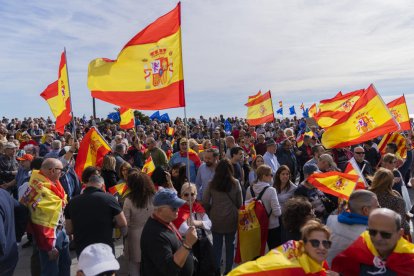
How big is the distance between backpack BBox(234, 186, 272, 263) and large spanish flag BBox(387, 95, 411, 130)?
7.08 meters

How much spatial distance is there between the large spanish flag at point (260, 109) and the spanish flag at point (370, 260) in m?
12.3

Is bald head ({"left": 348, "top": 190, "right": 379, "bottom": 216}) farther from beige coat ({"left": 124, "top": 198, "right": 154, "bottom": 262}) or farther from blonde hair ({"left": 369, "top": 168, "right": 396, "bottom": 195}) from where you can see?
beige coat ({"left": 124, "top": 198, "right": 154, "bottom": 262})

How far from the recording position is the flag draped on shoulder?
445cm

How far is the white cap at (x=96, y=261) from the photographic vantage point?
2.52 meters

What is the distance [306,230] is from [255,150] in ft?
26.9

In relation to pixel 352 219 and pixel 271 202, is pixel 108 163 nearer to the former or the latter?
pixel 271 202

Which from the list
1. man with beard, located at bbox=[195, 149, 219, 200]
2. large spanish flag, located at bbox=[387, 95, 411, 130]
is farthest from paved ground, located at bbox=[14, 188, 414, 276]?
large spanish flag, located at bbox=[387, 95, 411, 130]

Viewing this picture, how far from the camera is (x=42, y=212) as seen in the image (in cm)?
448

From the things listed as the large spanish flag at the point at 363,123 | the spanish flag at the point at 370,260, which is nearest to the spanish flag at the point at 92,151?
the large spanish flag at the point at 363,123

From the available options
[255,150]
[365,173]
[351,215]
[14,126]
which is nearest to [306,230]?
[351,215]

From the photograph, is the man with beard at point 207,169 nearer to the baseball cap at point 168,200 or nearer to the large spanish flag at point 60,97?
the baseball cap at point 168,200

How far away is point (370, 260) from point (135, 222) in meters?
2.97

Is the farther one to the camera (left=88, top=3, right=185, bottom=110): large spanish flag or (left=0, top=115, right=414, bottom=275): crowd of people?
(left=88, top=3, right=185, bottom=110): large spanish flag

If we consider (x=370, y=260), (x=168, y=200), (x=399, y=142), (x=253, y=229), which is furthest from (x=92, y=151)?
(x=399, y=142)
